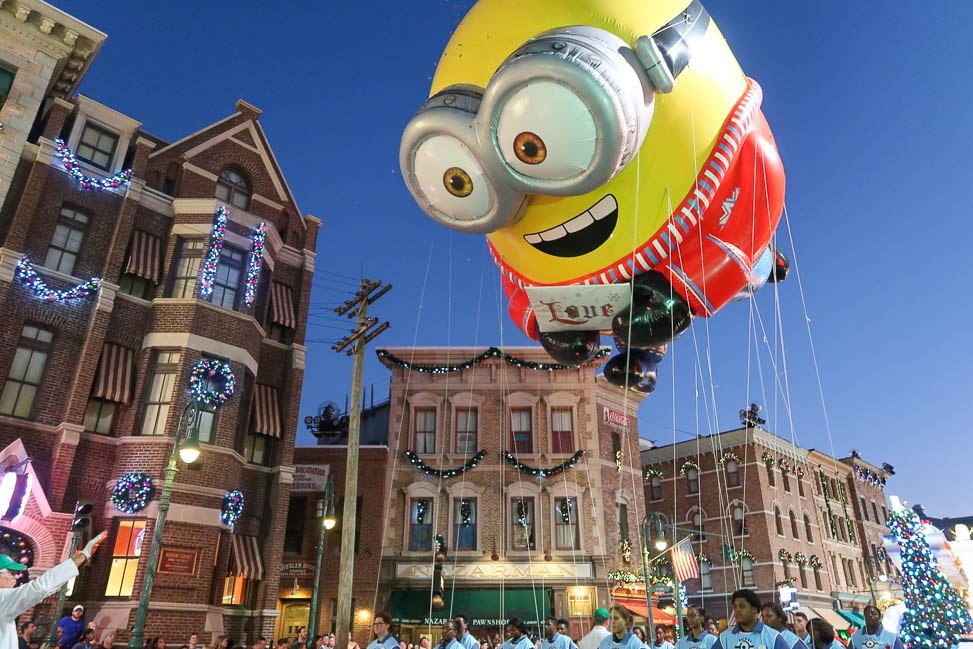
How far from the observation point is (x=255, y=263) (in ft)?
65.9

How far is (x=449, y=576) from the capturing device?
2430 cm

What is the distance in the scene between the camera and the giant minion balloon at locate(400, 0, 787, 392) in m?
5.14

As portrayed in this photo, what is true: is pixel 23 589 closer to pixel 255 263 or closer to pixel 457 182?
pixel 457 182

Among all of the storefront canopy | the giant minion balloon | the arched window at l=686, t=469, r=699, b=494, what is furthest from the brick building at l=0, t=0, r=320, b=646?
the arched window at l=686, t=469, r=699, b=494

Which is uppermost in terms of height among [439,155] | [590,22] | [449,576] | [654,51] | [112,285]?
[112,285]

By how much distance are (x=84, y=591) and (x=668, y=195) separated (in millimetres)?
16543

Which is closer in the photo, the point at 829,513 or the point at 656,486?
the point at 656,486

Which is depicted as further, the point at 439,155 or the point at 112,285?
the point at 112,285

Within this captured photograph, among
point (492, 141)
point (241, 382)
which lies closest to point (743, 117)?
point (492, 141)

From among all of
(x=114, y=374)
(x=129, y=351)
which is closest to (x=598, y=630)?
(x=114, y=374)

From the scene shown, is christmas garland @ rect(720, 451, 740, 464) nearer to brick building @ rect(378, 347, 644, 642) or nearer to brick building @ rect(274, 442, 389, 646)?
brick building @ rect(378, 347, 644, 642)

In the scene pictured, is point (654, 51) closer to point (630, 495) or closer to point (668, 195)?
point (668, 195)

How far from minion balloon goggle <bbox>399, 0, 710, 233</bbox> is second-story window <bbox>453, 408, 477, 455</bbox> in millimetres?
21281

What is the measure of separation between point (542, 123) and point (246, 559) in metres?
16.6
